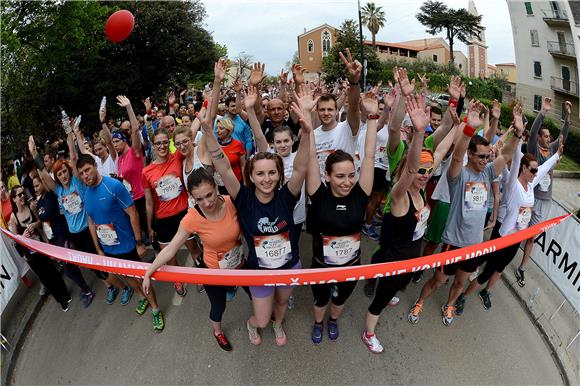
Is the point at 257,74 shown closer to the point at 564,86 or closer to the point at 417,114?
the point at 417,114

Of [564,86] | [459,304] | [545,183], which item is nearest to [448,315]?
[459,304]

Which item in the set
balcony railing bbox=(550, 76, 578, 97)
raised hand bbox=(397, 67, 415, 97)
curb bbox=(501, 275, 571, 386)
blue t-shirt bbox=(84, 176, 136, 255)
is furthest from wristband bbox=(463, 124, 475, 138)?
balcony railing bbox=(550, 76, 578, 97)

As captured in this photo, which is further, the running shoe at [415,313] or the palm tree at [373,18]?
the palm tree at [373,18]

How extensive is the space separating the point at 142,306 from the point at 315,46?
5651cm

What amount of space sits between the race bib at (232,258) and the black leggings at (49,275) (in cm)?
241

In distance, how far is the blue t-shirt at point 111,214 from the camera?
3412 mm

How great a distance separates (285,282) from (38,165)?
10.1 feet

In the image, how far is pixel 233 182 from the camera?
8.70 ft

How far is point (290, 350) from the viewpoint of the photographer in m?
3.41

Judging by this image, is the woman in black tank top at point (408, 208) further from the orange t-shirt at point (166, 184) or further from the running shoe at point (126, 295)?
the running shoe at point (126, 295)

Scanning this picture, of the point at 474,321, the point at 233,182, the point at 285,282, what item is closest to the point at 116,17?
the point at 233,182

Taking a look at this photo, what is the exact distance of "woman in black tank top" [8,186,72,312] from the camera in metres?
3.75

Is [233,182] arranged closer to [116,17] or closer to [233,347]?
[233,347]

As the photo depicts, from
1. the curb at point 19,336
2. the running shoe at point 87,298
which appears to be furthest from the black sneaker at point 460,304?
the curb at point 19,336
